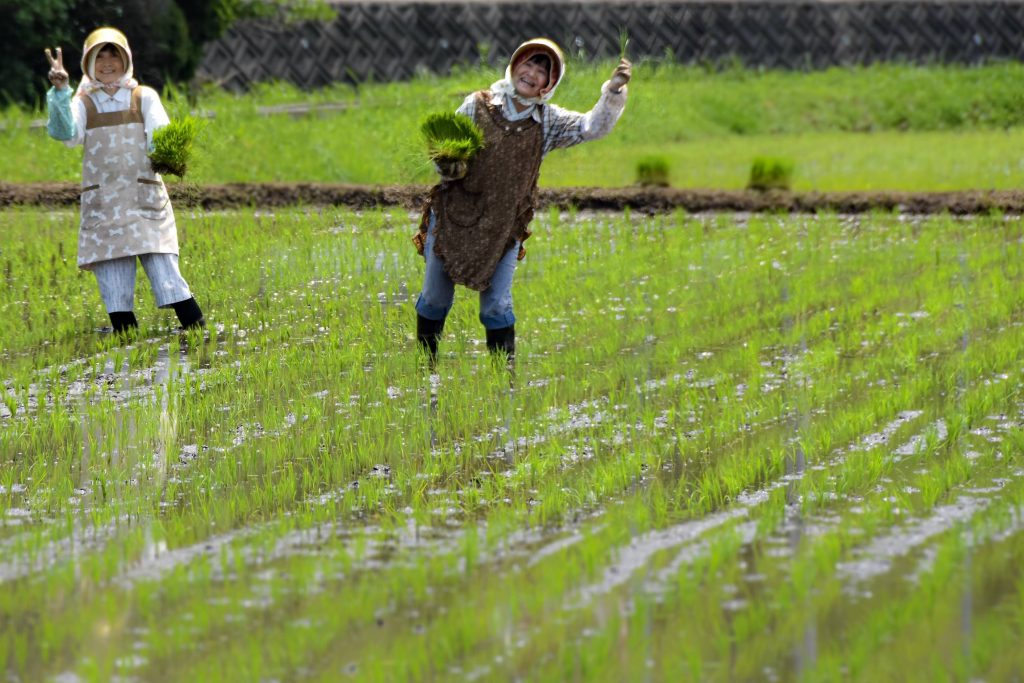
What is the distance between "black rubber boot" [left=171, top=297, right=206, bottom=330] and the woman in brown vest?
148 centimetres

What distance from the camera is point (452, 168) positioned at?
22.7 ft

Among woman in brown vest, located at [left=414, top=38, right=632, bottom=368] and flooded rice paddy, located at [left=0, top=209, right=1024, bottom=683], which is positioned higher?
woman in brown vest, located at [left=414, top=38, right=632, bottom=368]

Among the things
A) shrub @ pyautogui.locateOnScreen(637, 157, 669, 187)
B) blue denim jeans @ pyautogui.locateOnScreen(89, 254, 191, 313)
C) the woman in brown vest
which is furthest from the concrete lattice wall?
the woman in brown vest

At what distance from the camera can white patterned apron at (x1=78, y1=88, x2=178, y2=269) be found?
804 centimetres

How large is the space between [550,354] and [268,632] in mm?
3657

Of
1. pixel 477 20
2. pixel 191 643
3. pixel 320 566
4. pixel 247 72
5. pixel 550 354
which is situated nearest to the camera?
pixel 191 643

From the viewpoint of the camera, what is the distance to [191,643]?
3.95m

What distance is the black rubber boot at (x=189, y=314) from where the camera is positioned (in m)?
8.15

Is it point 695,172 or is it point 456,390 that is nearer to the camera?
point 456,390

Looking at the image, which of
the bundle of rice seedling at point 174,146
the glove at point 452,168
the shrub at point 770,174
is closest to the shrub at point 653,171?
the shrub at point 770,174

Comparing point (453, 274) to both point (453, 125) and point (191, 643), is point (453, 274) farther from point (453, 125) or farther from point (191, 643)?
point (191, 643)

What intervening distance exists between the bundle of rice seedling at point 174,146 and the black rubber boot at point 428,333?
137cm

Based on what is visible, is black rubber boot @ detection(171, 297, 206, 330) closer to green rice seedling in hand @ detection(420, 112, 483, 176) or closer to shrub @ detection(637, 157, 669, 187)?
green rice seedling in hand @ detection(420, 112, 483, 176)

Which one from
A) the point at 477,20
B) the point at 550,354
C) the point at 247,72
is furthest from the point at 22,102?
the point at 550,354
